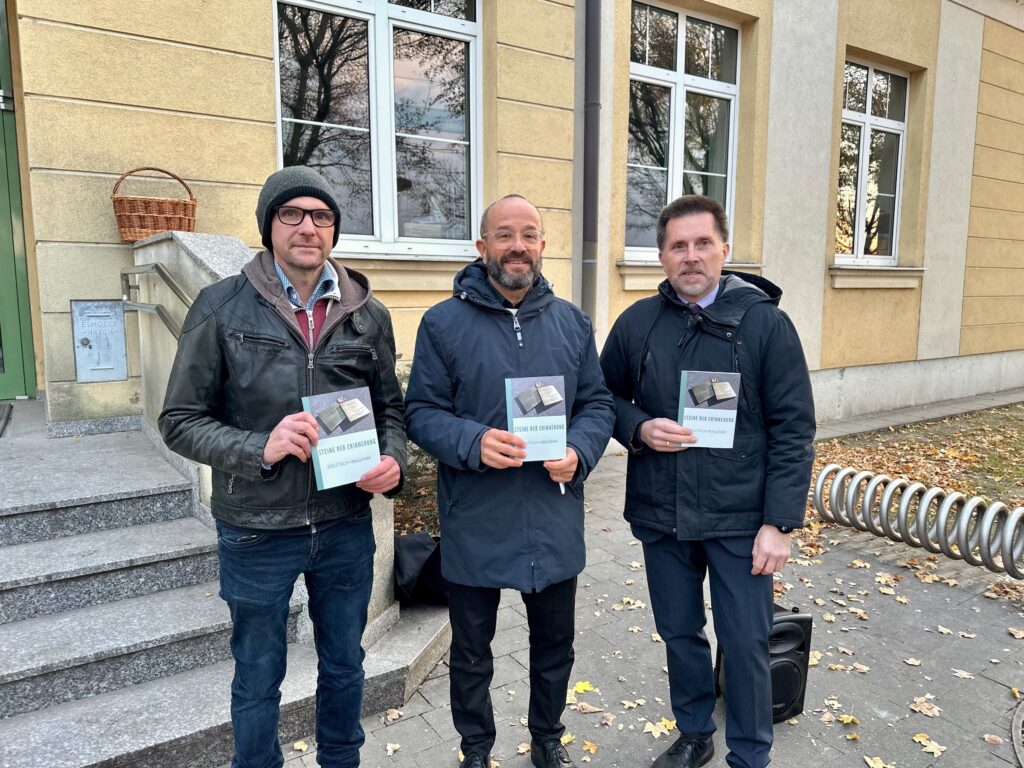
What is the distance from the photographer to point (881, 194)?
9.72 m

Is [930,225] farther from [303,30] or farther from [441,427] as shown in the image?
[441,427]

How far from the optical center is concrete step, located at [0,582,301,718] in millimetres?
2473

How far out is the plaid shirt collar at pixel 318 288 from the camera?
2.01 m

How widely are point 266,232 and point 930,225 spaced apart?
1044 cm

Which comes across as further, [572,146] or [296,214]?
[572,146]

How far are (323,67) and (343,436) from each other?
4.49 m

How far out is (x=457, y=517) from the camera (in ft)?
7.50

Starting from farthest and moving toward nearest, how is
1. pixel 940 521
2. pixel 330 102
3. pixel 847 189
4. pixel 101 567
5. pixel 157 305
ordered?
pixel 847 189
pixel 330 102
pixel 940 521
pixel 157 305
pixel 101 567

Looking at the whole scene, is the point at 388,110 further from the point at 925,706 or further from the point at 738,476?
the point at 925,706

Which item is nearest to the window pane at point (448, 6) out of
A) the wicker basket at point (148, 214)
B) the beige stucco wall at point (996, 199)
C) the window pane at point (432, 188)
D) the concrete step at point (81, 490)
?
the window pane at point (432, 188)

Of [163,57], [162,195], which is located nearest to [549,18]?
[163,57]

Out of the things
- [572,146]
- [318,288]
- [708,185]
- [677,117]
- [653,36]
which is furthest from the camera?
[708,185]

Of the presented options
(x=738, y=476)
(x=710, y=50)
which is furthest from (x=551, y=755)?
(x=710, y=50)

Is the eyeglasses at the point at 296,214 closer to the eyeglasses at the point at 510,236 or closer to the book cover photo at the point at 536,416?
the eyeglasses at the point at 510,236
